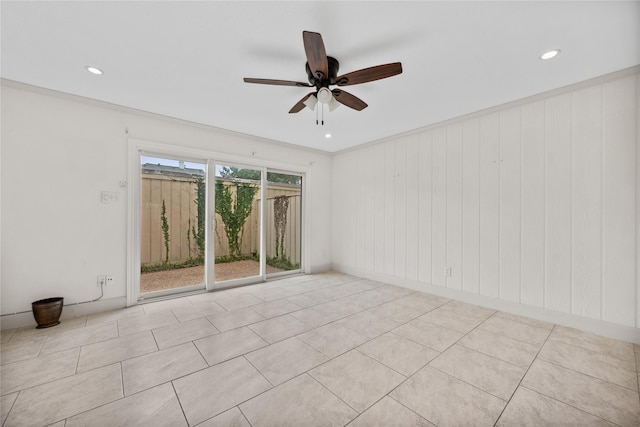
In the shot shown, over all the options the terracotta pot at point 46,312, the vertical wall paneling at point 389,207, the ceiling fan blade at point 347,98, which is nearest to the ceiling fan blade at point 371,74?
the ceiling fan blade at point 347,98

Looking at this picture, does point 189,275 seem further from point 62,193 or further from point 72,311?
point 62,193

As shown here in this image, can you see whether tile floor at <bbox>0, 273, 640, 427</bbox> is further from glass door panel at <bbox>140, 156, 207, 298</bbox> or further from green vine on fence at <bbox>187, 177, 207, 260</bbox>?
green vine on fence at <bbox>187, 177, 207, 260</bbox>

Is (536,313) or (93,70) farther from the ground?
(93,70)

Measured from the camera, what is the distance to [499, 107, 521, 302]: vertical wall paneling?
119 inches

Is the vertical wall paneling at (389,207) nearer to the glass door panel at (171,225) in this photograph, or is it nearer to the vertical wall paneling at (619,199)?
the vertical wall paneling at (619,199)

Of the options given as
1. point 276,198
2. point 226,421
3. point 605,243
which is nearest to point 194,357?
point 226,421

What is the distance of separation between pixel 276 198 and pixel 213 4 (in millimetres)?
3429

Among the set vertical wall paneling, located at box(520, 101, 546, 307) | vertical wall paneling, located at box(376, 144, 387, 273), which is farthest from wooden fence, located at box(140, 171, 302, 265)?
vertical wall paneling, located at box(520, 101, 546, 307)

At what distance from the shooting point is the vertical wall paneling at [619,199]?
2.37 meters

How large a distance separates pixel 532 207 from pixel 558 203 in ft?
0.73

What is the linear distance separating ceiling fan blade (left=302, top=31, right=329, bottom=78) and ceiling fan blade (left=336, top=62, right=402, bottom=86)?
182mm

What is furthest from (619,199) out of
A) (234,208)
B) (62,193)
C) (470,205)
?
(62,193)

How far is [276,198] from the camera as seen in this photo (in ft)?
16.1

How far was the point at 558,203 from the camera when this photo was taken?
2.75 meters
